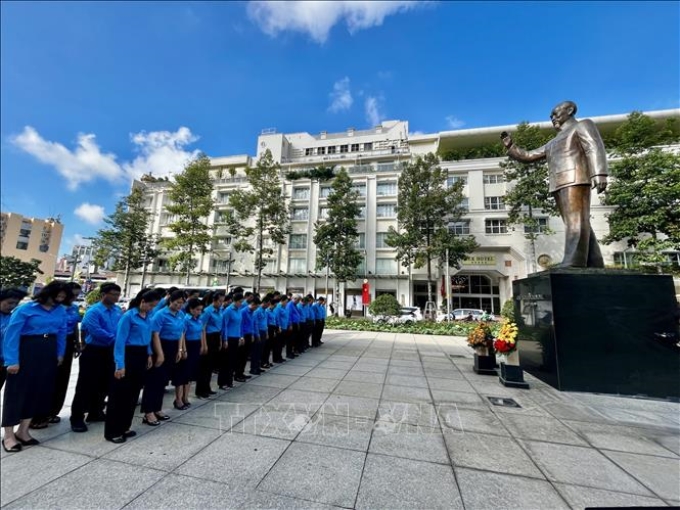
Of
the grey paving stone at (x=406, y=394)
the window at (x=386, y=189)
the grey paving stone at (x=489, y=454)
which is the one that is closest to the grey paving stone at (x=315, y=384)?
the grey paving stone at (x=406, y=394)

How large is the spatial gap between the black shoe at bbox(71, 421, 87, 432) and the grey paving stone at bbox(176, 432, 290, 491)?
1.57m

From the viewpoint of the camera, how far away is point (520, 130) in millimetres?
23031

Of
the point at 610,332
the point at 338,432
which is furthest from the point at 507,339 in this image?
the point at 338,432

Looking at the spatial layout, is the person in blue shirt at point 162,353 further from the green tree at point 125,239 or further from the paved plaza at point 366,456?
the green tree at point 125,239

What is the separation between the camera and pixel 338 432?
346 cm

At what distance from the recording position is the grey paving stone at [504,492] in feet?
7.45

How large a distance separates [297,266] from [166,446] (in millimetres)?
28917

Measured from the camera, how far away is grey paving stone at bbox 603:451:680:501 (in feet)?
8.25

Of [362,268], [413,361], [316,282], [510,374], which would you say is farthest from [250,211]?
[510,374]

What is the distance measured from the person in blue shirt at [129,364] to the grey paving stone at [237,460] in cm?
102

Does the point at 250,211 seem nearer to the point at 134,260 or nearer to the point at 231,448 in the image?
the point at 134,260

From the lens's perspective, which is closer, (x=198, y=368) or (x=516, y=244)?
(x=198, y=368)

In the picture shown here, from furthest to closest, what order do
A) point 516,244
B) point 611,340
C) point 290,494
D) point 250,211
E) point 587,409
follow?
point 250,211 < point 516,244 < point 611,340 < point 587,409 < point 290,494

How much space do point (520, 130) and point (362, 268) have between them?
1770cm
